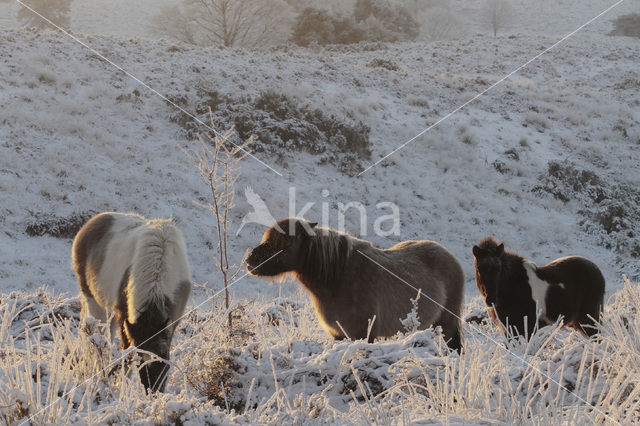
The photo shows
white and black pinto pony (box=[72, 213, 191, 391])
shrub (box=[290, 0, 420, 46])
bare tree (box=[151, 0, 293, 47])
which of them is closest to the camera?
white and black pinto pony (box=[72, 213, 191, 391])

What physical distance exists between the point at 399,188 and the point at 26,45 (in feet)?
50.2

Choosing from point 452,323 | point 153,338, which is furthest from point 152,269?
point 452,323

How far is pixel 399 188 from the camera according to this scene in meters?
17.0

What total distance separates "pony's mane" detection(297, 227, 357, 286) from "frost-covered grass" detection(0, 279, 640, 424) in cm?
65

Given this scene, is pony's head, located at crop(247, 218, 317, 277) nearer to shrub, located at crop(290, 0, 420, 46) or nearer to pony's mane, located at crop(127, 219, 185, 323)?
pony's mane, located at crop(127, 219, 185, 323)

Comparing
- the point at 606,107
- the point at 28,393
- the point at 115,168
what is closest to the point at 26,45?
the point at 115,168

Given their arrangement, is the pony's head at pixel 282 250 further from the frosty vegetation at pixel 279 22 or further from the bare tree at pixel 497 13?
the bare tree at pixel 497 13

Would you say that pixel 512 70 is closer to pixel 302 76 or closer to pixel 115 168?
pixel 302 76

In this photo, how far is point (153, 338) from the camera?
12.0ft

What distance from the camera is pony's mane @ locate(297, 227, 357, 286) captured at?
17.4 feet

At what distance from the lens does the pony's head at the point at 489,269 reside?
5.95m

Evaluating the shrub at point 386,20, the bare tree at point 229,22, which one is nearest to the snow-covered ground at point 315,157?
the bare tree at point 229,22

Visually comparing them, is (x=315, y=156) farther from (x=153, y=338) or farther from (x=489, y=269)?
(x=153, y=338)

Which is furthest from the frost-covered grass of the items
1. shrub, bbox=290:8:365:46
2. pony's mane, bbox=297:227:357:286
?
shrub, bbox=290:8:365:46
